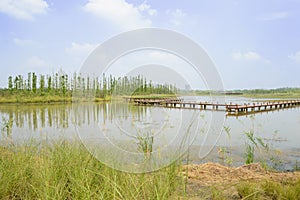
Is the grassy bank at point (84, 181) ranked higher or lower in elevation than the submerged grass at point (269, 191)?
higher

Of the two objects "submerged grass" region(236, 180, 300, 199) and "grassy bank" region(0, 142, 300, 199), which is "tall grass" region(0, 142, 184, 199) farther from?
"submerged grass" region(236, 180, 300, 199)

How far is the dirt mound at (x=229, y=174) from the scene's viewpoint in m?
3.49

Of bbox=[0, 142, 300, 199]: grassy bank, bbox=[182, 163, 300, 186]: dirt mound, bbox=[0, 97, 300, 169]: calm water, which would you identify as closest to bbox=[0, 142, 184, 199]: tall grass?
bbox=[0, 142, 300, 199]: grassy bank

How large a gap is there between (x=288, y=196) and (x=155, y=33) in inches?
92.0

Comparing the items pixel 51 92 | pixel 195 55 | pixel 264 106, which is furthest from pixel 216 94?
pixel 51 92

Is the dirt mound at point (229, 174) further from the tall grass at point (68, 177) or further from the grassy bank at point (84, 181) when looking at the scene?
the tall grass at point (68, 177)

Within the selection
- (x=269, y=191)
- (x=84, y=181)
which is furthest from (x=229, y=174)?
(x=84, y=181)

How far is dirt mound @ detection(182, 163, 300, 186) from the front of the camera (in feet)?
11.5

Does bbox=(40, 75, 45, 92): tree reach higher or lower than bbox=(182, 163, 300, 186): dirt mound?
higher

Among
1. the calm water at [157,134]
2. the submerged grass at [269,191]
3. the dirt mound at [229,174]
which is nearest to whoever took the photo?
the submerged grass at [269,191]

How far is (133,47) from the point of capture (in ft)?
8.19

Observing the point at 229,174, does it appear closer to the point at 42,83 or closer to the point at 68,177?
the point at 68,177

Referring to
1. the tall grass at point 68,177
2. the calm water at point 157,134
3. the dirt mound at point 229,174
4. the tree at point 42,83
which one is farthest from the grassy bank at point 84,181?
the tree at point 42,83

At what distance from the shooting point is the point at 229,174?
3.92 m
